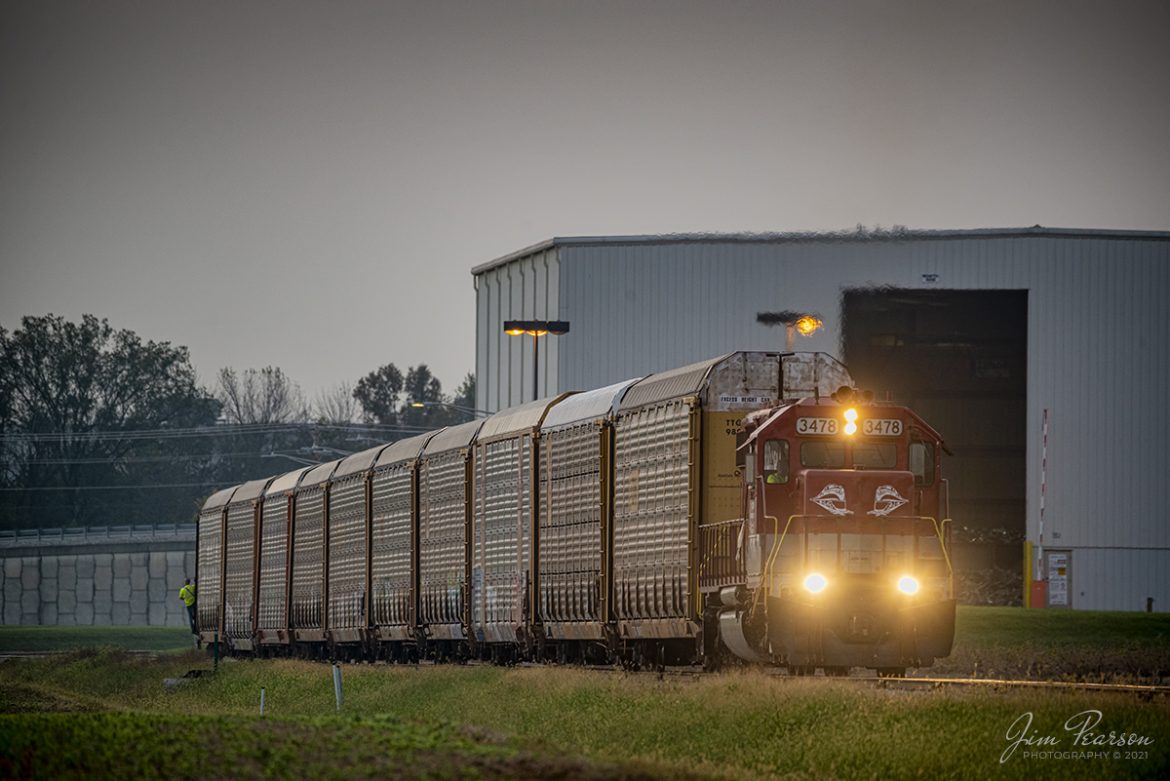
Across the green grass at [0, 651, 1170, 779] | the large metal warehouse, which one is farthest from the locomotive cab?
the large metal warehouse

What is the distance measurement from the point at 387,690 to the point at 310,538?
1306 centimetres

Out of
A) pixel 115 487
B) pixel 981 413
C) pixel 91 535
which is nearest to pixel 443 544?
pixel 981 413

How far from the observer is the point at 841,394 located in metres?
23.4

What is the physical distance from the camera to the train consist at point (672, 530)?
2247cm

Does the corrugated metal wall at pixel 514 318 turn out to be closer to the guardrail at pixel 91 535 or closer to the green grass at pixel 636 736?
the green grass at pixel 636 736

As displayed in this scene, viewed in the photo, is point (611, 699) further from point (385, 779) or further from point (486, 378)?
point (486, 378)

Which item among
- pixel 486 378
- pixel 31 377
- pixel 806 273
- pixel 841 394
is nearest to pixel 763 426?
pixel 841 394

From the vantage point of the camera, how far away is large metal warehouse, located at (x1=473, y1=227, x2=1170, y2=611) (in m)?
62.8

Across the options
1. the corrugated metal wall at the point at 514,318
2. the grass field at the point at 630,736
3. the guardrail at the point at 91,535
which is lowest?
the guardrail at the point at 91,535

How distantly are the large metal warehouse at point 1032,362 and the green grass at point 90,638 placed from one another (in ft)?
93.0

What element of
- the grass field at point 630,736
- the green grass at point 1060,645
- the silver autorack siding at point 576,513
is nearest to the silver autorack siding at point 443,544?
the silver autorack siding at point 576,513

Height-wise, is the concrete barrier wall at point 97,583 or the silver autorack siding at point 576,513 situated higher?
the silver autorack siding at point 576,513

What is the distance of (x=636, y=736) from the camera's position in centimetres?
2127

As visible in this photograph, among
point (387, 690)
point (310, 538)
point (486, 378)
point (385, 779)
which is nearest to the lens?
point (385, 779)
